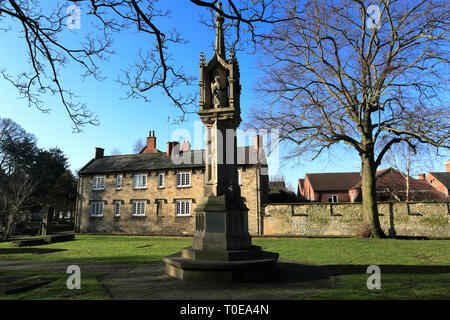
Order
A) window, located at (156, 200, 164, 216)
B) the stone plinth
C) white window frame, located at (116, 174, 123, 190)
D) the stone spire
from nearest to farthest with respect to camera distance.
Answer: the stone plinth → the stone spire → window, located at (156, 200, 164, 216) → white window frame, located at (116, 174, 123, 190)

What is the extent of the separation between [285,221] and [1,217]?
24736 mm

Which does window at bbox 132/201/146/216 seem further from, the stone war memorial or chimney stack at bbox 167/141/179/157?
the stone war memorial

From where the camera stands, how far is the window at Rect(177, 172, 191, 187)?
29.6 metres

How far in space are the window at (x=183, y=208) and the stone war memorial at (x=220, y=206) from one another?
71.8ft

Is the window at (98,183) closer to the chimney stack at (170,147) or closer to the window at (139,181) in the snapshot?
the window at (139,181)

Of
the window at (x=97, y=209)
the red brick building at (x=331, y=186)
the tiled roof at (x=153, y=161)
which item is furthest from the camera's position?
the red brick building at (x=331, y=186)

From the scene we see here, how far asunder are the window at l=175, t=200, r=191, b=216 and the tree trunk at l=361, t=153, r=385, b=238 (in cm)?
1755

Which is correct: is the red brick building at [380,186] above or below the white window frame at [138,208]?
above

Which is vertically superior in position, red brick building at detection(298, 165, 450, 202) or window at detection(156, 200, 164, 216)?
red brick building at detection(298, 165, 450, 202)

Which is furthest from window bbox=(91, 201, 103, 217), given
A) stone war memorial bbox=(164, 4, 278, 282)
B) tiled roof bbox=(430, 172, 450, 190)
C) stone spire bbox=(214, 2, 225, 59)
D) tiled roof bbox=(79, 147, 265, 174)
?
tiled roof bbox=(430, 172, 450, 190)

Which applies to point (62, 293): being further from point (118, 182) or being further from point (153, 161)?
point (118, 182)

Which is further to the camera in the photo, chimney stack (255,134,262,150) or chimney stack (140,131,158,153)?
chimney stack (140,131,158,153)

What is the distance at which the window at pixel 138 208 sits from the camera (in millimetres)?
30722

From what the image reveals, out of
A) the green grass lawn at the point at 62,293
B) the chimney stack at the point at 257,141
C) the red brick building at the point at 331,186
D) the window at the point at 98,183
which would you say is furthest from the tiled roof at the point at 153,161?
the green grass lawn at the point at 62,293
